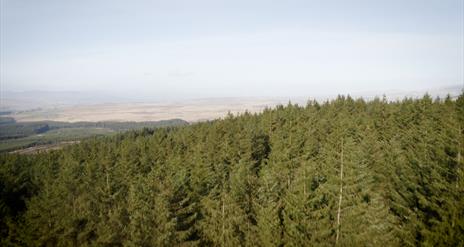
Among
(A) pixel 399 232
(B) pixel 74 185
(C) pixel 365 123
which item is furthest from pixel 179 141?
(A) pixel 399 232

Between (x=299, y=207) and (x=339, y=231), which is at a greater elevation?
(x=299, y=207)

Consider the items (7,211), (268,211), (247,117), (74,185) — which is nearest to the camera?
(268,211)

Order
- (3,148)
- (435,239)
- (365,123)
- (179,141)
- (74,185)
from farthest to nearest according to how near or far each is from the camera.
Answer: (3,148)
(179,141)
(365,123)
(74,185)
(435,239)

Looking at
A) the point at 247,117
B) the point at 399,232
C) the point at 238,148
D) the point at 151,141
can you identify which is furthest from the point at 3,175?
the point at 399,232

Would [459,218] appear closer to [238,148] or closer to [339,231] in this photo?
[339,231]

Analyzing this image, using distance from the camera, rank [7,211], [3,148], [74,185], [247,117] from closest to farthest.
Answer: [7,211], [74,185], [247,117], [3,148]

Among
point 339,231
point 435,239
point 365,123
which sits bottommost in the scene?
point 339,231

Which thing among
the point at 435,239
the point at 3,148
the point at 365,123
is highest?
the point at 365,123

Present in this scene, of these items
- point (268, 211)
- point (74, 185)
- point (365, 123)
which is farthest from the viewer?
point (365, 123)

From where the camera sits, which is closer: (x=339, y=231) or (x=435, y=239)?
(x=435, y=239)

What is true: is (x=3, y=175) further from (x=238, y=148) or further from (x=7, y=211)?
(x=238, y=148)
